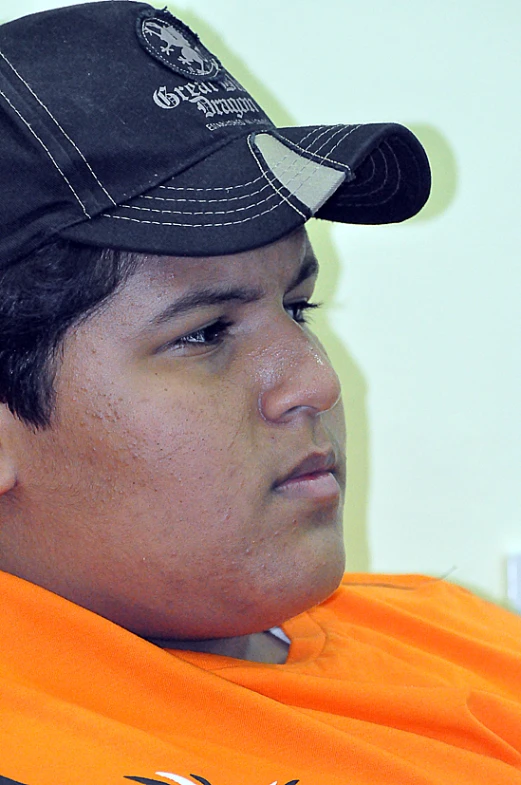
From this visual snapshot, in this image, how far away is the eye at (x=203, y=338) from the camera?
0.79 meters

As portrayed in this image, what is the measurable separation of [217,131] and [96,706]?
466 millimetres

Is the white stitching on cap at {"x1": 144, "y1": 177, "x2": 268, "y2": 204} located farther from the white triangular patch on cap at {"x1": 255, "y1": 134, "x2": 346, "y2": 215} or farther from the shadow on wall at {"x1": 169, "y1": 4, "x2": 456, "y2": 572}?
the shadow on wall at {"x1": 169, "y1": 4, "x2": 456, "y2": 572}

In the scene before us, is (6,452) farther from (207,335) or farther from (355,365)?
(355,365)

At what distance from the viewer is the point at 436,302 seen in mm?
1499

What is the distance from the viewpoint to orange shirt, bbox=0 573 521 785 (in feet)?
2.24

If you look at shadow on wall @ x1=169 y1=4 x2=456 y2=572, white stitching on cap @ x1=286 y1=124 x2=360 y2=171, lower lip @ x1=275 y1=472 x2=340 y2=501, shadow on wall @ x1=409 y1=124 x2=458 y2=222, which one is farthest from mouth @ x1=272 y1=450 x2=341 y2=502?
shadow on wall @ x1=409 y1=124 x2=458 y2=222

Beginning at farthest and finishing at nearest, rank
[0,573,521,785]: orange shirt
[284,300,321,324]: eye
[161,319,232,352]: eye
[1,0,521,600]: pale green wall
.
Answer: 1. [1,0,521,600]: pale green wall
2. [284,300,321,324]: eye
3. [161,319,232,352]: eye
4. [0,573,521,785]: orange shirt

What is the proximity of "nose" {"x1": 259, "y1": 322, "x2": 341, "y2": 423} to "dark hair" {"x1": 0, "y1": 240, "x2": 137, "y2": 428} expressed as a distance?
0.47ft

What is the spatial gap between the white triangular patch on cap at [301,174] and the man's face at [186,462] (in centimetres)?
6

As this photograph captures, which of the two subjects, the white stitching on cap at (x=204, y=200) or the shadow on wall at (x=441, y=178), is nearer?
the white stitching on cap at (x=204, y=200)

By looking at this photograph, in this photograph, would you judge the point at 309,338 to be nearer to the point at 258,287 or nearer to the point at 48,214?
the point at 258,287

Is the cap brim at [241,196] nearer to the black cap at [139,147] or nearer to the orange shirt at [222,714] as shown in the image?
the black cap at [139,147]

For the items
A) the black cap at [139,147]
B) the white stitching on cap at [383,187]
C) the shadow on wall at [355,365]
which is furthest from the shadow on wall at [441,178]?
the black cap at [139,147]

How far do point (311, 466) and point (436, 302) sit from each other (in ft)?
2.46
